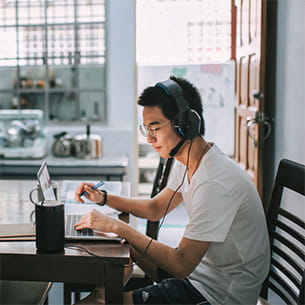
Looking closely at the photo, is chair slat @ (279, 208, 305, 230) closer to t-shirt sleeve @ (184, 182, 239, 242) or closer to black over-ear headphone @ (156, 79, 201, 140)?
t-shirt sleeve @ (184, 182, 239, 242)

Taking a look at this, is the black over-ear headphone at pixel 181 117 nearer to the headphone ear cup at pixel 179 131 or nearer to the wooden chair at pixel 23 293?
the headphone ear cup at pixel 179 131

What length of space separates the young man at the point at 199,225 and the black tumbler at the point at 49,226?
128mm

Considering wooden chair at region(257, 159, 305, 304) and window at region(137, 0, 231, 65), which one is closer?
wooden chair at region(257, 159, 305, 304)

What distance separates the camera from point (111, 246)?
48.8 inches

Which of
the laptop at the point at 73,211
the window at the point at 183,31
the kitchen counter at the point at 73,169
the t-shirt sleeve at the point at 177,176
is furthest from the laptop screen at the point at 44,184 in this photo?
the window at the point at 183,31

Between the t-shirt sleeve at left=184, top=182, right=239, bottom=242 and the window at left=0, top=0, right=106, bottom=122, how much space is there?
287 centimetres

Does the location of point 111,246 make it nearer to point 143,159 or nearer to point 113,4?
point 113,4

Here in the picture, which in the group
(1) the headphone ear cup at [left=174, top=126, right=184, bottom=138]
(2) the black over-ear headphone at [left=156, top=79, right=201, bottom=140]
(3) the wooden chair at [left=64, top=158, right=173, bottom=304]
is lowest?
(3) the wooden chair at [left=64, top=158, right=173, bottom=304]

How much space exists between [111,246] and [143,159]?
3.81 m

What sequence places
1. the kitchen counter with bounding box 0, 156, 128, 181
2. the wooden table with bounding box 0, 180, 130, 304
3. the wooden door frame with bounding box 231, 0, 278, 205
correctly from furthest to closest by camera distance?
the kitchen counter with bounding box 0, 156, 128, 181 < the wooden door frame with bounding box 231, 0, 278, 205 < the wooden table with bounding box 0, 180, 130, 304

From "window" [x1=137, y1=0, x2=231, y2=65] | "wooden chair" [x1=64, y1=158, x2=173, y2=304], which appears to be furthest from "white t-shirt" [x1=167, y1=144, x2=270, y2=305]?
"window" [x1=137, y1=0, x2=231, y2=65]

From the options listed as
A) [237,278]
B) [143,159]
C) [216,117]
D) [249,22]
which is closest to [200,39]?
[216,117]

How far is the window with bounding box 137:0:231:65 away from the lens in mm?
4754

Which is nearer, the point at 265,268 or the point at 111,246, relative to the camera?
the point at 111,246
